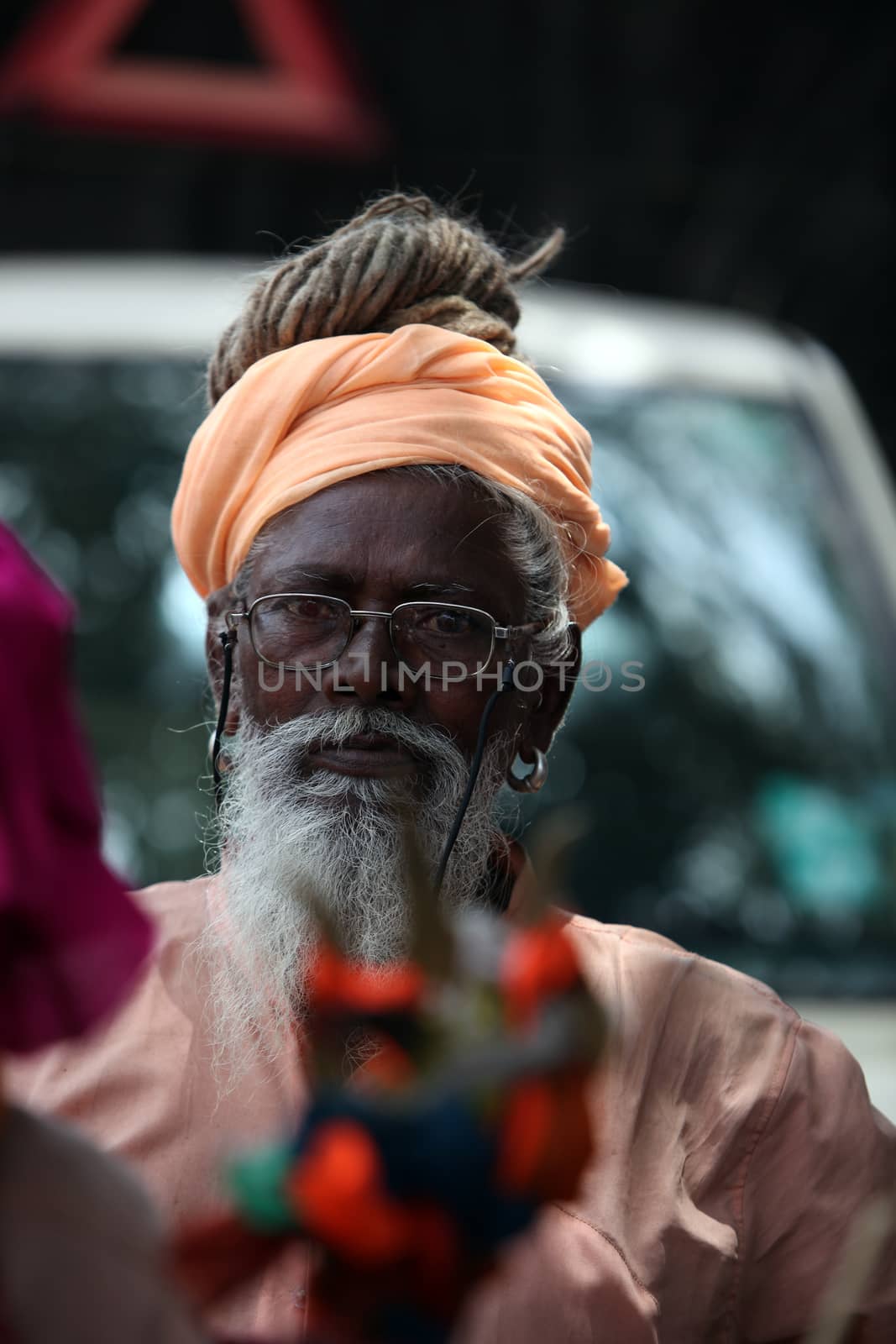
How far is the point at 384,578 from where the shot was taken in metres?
2.34

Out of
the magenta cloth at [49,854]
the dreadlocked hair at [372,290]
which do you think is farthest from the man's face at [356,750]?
the magenta cloth at [49,854]

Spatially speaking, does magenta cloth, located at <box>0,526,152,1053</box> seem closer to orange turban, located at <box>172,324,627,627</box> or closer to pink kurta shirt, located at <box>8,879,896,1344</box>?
pink kurta shirt, located at <box>8,879,896,1344</box>

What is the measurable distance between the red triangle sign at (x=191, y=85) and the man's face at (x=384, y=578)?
4.89 m

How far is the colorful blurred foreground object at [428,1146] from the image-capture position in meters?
1.04

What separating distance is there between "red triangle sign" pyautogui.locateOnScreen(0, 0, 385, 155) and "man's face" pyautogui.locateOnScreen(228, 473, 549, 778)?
489cm

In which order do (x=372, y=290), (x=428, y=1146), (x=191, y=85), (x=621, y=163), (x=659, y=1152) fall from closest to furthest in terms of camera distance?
(x=428, y=1146)
(x=659, y=1152)
(x=372, y=290)
(x=191, y=85)
(x=621, y=163)

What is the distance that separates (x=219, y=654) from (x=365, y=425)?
0.48 metres

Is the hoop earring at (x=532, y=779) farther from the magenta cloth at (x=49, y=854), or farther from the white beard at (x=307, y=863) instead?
the magenta cloth at (x=49, y=854)

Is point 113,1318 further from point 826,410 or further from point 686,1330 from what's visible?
point 826,410

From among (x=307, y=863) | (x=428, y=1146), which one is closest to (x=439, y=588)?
(x=307, y=863)

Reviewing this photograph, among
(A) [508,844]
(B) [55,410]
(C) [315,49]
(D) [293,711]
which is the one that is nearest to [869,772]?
(A) [508,844]

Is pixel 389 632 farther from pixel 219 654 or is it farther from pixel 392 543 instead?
pixel 219 654

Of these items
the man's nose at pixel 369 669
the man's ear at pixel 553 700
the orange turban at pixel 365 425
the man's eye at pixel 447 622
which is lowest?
the man's ear at pixel 553 700

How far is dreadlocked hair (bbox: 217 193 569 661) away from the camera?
2.45 metres
